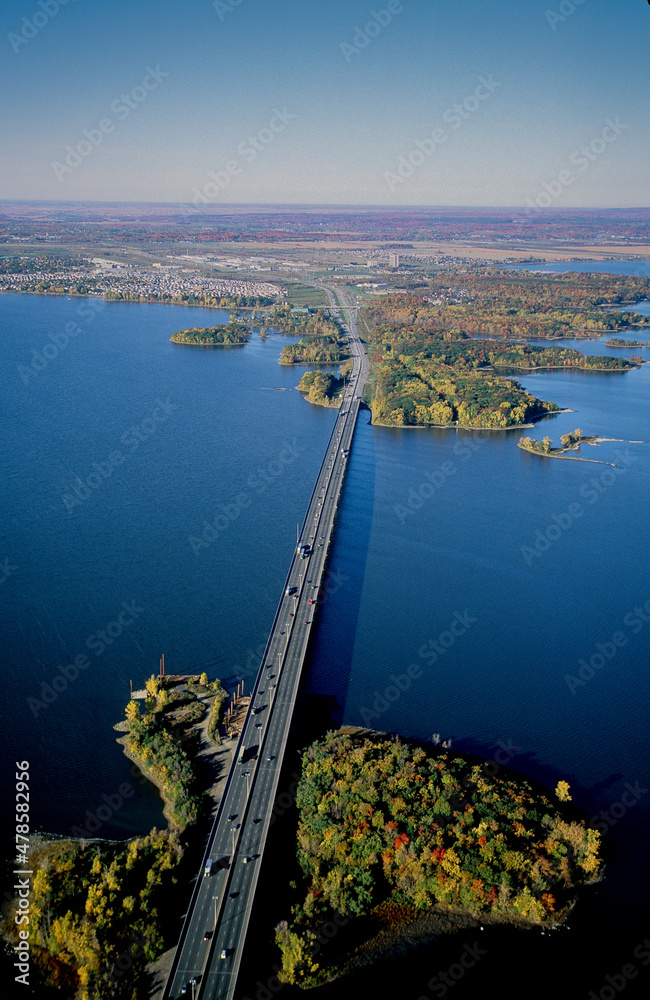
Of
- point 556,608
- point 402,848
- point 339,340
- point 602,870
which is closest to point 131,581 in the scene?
point 402,848

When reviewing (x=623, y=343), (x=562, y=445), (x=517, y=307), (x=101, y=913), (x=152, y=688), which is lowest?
(x=101, y=913)

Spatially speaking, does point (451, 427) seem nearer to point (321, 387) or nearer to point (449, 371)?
point (449, 371)

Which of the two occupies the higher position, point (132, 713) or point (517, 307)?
point (517, 307)

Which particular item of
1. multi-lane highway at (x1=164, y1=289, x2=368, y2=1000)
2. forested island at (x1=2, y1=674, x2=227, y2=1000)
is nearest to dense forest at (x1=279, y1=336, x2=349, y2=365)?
multi-lane highway at (x1=164, y1=289, x2=368, y2=1000)

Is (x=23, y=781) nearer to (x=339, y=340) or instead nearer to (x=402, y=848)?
(x=402, y=848)

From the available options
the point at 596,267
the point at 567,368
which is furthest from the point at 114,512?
the point at 596,267

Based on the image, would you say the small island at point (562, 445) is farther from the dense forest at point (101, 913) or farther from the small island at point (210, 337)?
the dense forest at point (101, 913)
